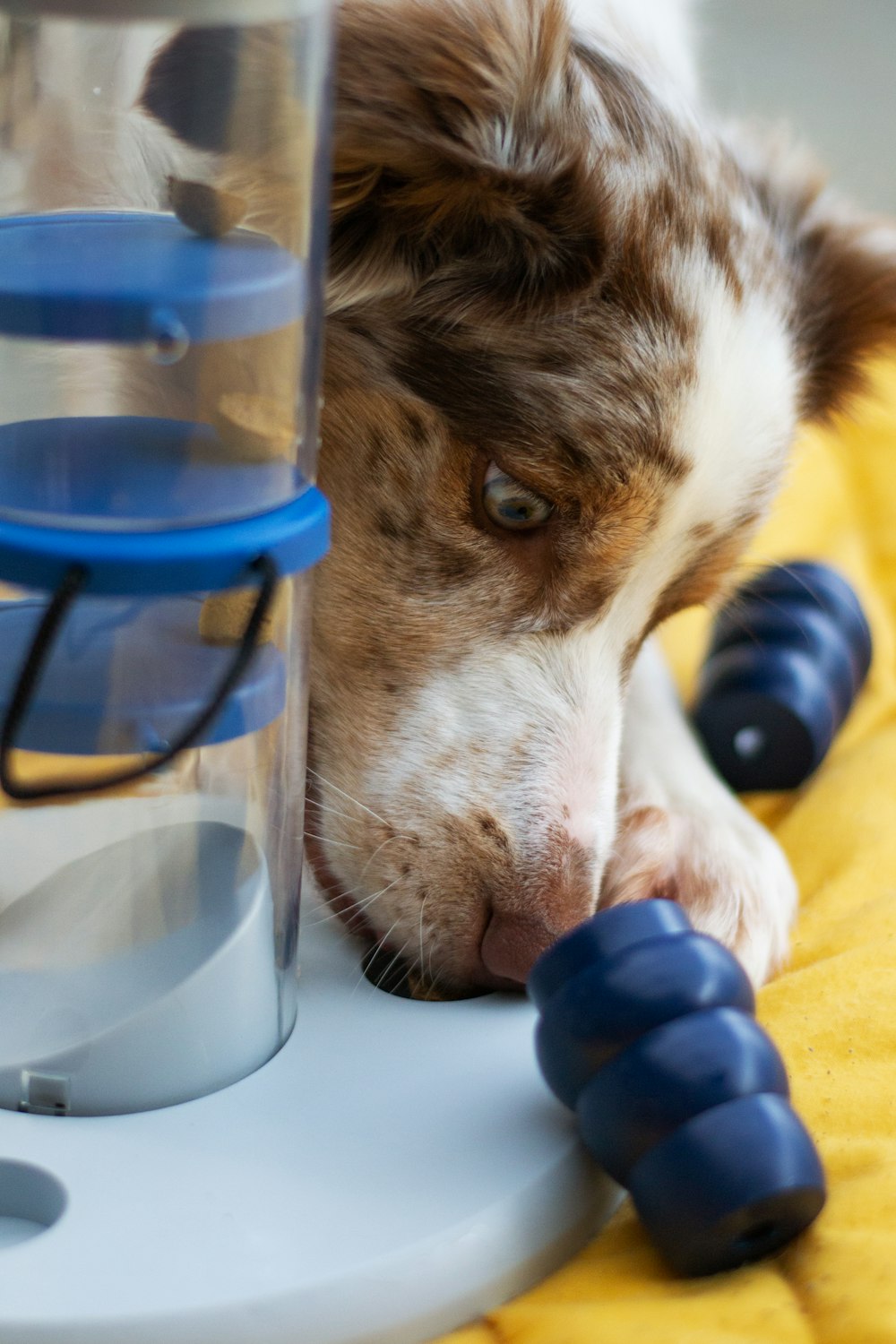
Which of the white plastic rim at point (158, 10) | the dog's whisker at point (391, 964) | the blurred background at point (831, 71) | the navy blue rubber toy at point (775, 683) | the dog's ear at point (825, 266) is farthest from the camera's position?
the blurred background at point (831, 71)

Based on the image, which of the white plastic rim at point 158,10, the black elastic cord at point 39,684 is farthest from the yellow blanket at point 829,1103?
the white plastic rim at point 158,10

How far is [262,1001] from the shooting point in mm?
1156

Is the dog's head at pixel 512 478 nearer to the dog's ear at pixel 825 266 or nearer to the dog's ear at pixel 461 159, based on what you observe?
the dog's ear at pixel 461 159

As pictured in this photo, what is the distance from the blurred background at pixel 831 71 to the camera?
3.91 m

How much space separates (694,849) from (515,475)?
47 cm

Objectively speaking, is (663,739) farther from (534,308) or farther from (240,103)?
(240,103)

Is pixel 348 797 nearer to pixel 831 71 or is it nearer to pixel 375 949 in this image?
pixel 375 949

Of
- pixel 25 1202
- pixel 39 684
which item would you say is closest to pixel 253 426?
pixel 39 684

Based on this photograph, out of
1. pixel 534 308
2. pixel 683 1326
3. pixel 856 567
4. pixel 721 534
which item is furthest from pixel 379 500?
pixel 856 567

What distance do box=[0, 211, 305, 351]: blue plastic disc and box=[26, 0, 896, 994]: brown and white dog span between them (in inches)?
10.2

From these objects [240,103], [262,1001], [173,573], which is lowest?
[262,1001]

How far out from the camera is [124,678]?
3.44 feet

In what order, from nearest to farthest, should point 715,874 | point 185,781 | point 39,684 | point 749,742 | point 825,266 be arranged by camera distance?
point 39,684, point 185,781, point 715,874, point 825,266, point 749,742

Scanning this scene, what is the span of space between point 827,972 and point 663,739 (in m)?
0.43
